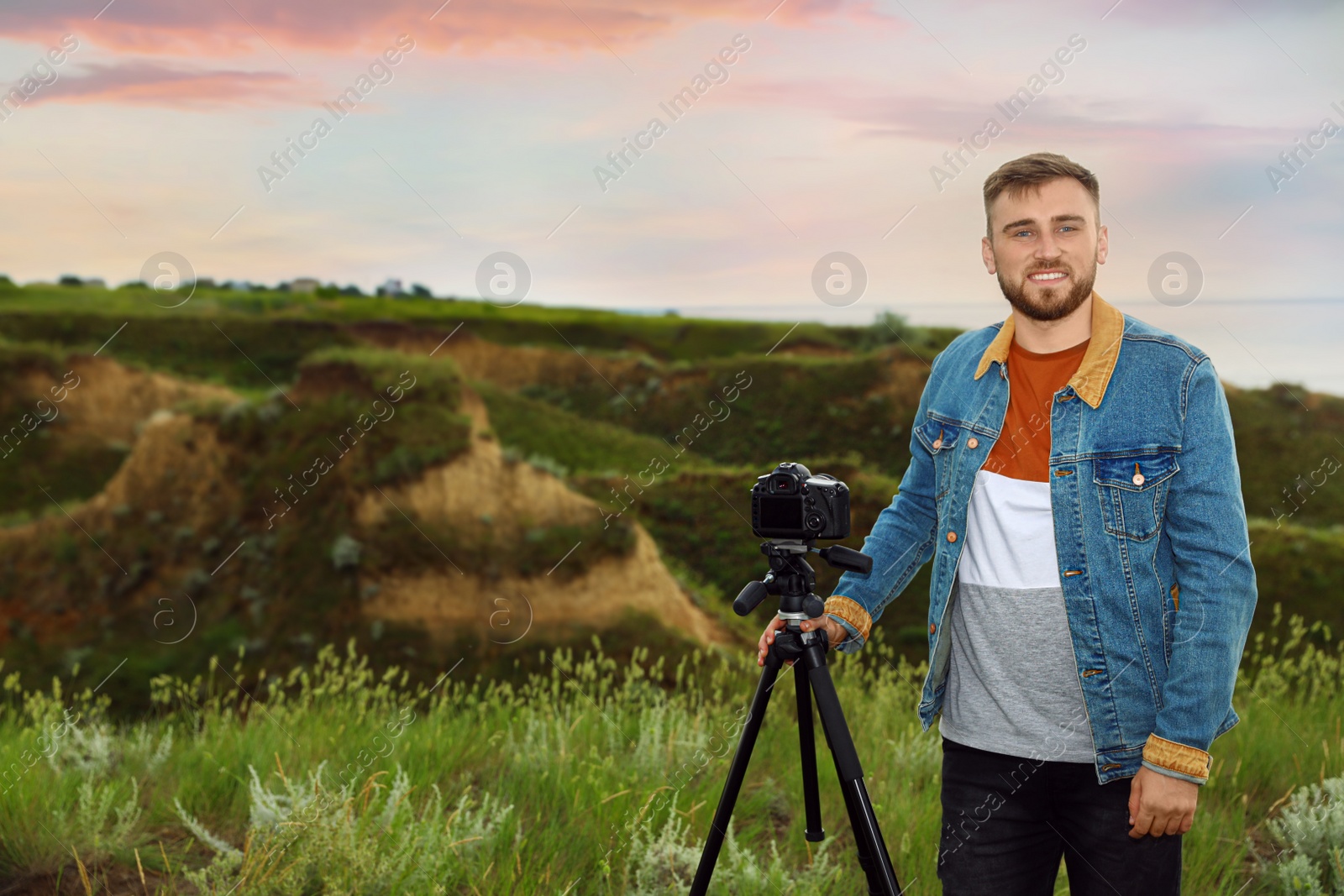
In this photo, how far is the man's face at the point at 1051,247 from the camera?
2365 millimetres

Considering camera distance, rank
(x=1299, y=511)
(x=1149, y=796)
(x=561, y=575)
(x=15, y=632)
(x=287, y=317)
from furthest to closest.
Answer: (x=287, y=317)
(x=1299, y=511)
(x=15, y=632)
(x=561, y=575)
(x=1149, y=796)

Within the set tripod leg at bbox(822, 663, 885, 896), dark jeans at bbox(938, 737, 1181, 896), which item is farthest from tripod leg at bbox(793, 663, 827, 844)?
dark jeans at bbox(938, 737, 1181, 896)

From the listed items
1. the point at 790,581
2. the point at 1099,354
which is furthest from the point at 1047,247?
the point at 790,581

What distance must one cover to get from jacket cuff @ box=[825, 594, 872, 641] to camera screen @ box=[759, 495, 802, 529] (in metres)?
0.37

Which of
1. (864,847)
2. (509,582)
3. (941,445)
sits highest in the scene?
(941,445)

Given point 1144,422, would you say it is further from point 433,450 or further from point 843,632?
point 433,450

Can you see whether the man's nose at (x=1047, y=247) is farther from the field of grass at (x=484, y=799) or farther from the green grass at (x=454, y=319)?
the green grass at (x=454, y=319)

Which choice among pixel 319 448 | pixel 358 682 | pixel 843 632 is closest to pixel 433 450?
pixel 319 448

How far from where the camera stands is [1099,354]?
240cm

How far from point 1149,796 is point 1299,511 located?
995 inches

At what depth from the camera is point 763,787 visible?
4.57 metres

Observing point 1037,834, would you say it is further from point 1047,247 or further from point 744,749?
point 1047,247

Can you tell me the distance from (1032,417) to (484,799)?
2795 mm

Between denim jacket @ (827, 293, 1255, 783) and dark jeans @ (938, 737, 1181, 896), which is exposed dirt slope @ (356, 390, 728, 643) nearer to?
dark jeans @ (938, 737, 1181, 896)
